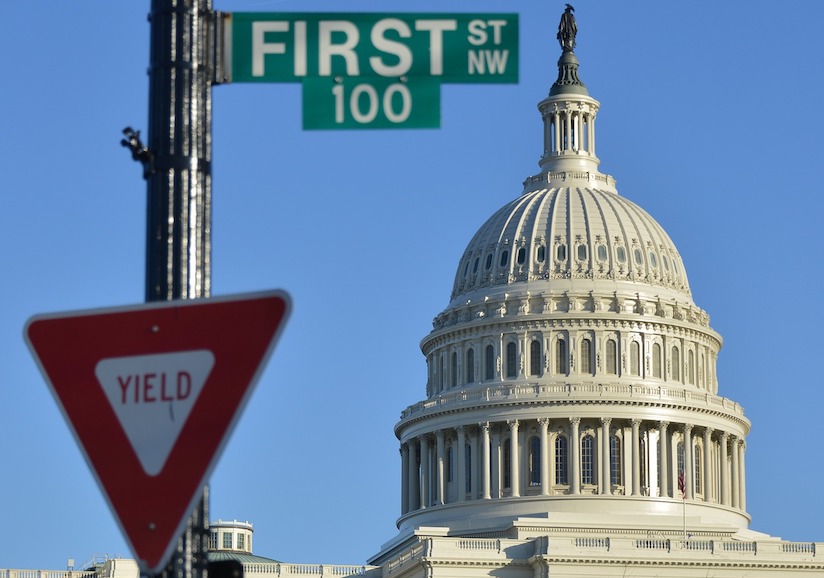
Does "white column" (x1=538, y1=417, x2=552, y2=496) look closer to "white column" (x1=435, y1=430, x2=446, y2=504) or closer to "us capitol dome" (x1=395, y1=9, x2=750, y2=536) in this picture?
"us capitol dome" (x1=395, y1=9, x2=750, y2=536)

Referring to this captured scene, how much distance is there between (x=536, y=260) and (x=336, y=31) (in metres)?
152

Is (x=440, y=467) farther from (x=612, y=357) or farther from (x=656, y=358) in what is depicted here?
(x=656, y=358)

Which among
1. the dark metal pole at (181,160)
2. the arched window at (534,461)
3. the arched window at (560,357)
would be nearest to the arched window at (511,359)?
the arched window at (560,357)

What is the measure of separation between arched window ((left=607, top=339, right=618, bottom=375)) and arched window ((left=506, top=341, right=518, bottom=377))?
6.24 m

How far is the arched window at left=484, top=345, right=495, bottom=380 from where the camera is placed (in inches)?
6506

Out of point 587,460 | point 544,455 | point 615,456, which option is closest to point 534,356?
point 544,455

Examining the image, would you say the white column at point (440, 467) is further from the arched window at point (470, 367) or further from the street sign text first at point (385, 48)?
the street sign text first at point (385, 48)

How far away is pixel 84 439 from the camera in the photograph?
12.9 m

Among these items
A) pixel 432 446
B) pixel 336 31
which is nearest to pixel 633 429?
pixel 432 446

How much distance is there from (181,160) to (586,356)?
490ft

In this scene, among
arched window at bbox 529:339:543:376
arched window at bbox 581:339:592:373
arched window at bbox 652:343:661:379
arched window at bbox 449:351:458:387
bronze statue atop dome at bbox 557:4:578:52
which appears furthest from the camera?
bronze statue atop dome at bbox 557:4:578:52

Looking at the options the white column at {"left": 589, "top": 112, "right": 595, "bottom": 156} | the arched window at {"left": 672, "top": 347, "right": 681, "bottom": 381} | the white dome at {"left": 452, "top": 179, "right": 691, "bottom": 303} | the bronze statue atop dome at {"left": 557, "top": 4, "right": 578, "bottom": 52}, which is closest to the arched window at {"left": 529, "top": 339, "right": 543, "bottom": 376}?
the white dome at {"left": 452, "top": 179, "right": 691, "bottom": 303}

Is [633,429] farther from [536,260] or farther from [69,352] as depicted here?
[69,352]

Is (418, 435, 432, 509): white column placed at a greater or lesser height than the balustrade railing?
lesser
